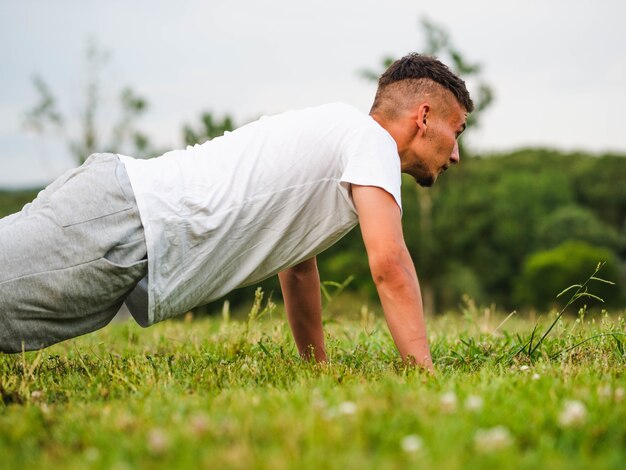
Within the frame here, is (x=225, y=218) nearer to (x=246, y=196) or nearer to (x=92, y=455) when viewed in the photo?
(x=246, y=196)

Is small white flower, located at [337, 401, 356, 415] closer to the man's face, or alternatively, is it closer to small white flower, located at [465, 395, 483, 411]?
small white flower, located at [465, 395, 483, 411]

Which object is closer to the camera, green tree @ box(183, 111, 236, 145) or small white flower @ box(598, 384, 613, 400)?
small white flower @ box(598, 384, 613, 400)

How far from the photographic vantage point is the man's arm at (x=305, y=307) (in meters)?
3.99

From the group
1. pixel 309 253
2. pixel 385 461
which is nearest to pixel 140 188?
pixel 309 253

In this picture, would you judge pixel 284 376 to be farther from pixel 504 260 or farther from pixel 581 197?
pixel 581 197

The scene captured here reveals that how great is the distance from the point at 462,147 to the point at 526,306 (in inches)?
741

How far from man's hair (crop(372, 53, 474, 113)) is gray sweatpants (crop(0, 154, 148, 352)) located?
4.49 ft

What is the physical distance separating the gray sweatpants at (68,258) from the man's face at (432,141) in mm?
1408

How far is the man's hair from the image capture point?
11.6ft

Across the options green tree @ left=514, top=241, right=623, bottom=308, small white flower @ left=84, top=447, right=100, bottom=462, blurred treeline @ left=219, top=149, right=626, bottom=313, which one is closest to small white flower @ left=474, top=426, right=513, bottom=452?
small white flower @ left=84, top=447, right=100, bottom=462

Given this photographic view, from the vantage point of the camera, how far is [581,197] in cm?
6116

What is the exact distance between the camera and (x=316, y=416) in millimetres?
1980

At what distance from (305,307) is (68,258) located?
1.45 meters

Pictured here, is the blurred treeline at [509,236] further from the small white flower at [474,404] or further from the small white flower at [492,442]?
the small white flower at [492,442]
